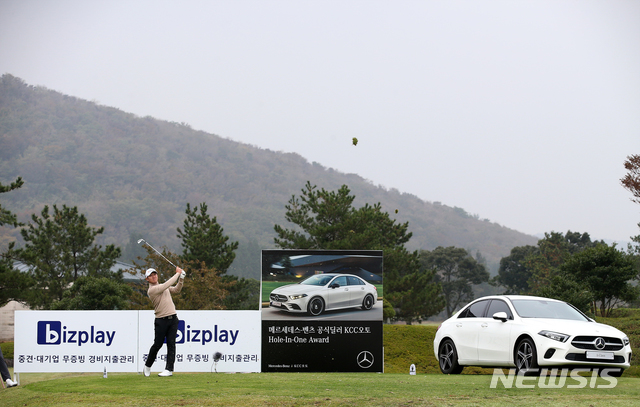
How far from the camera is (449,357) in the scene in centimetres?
1355

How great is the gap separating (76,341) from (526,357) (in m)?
11.4

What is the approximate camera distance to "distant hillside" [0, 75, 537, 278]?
149250mm

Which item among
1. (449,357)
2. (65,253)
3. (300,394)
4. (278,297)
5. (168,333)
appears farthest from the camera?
(65,253)

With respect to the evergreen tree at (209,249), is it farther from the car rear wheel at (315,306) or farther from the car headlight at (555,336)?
the car headlight at (555,336)

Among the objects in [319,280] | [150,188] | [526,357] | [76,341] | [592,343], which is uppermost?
[150,188]

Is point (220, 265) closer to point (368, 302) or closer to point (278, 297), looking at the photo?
point (278, 297)

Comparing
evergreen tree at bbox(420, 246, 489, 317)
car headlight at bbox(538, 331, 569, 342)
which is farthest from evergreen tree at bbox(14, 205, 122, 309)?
evergreen tree at bbox(420, 246, 489, 317)

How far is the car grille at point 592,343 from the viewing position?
432 inches

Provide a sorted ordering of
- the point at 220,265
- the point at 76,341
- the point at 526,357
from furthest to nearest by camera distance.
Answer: the point at 220,265
the point at 76,341
the point at 526,357

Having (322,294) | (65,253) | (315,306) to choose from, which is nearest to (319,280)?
(322,294)

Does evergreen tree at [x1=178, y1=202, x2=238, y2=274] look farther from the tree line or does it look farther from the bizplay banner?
the bizplay banner

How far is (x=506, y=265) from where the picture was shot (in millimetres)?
87438

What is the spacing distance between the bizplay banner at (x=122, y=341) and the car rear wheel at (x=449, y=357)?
17.1 ft

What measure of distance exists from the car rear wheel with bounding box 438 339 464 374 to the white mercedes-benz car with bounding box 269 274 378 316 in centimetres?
311
